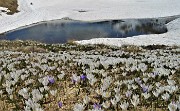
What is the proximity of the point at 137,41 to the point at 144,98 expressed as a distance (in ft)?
159

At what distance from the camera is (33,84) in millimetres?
8250

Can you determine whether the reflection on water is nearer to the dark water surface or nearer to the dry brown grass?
the dark water surface

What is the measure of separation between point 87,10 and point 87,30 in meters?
36.1

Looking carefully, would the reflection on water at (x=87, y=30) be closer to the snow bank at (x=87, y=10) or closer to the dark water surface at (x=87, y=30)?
the dark water surface at (x=87, y=30)

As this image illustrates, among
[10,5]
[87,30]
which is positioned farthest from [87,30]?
[10,5]

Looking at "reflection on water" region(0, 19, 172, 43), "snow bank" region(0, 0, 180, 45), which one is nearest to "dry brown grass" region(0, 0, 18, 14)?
"snow bank" region(0, 0, 180, 45)

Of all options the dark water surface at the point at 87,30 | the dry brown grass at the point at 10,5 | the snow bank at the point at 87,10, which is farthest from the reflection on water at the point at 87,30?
the dry brown grass at the point at 10,5

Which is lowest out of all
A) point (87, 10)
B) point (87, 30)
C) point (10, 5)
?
point (87, 30)

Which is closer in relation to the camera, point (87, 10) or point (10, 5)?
point (87, 10)

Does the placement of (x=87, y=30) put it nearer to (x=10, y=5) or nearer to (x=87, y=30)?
(x=87, y=30)

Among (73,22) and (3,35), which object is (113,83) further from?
(73,22)

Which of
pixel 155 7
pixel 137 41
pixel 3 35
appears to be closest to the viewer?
pixel 137 41

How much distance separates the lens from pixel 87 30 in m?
70.8

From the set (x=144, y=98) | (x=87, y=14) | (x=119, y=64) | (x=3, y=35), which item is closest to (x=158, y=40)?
(x=3, y=35)
